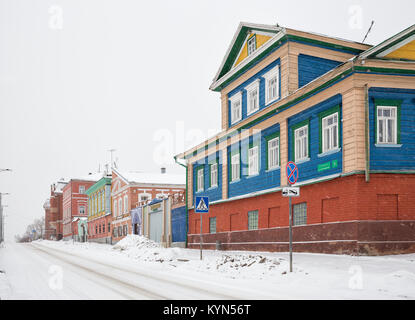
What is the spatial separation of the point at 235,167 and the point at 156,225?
50.6 feet

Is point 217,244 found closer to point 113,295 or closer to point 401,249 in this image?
point 401,249

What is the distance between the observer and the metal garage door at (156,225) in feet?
133

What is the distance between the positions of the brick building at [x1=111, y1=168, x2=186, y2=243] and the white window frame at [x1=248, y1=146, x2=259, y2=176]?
23.4 meters

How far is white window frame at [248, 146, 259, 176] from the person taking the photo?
26.0m

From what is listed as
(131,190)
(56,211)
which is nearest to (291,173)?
(131,190)

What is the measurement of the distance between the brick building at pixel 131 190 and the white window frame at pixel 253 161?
76.7ft

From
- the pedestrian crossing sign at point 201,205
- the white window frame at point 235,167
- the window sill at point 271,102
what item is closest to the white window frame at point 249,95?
the window sill at point 271,102

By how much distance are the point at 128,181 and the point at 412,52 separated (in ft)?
121

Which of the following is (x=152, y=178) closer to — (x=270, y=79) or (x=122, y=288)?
(x=270, y=79)

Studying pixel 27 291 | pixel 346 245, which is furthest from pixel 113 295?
pixel 346 245

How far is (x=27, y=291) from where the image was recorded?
1117 centimetres

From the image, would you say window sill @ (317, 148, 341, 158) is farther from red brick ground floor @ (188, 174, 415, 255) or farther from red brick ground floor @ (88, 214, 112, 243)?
red brick ground floor @ (88, 214, 112, 243)

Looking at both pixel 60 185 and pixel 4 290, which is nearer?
pixel 4 290

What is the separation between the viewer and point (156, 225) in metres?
41.8
